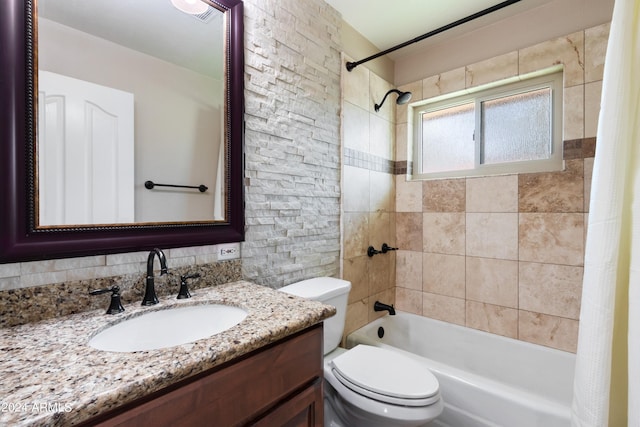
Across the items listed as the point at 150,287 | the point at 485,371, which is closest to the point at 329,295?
the point at 150,287

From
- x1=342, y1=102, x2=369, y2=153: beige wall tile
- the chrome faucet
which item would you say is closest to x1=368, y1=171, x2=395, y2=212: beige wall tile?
x1=342, y1=102, x2=369, y2=153: beige wall tile

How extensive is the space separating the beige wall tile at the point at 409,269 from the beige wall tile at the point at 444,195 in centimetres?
39

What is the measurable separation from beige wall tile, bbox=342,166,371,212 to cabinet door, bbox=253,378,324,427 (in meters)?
1.17

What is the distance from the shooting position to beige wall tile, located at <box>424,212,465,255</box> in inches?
83.2

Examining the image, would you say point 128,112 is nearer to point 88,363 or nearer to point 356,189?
point 88,363

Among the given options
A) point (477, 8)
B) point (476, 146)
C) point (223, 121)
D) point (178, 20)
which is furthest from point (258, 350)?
point (477, 8)

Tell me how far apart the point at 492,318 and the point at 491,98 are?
154 cm

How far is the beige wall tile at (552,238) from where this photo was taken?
5.57 feet

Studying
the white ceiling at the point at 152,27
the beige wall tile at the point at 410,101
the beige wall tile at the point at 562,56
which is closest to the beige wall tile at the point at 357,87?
the beige wall tile at the point at 410,101

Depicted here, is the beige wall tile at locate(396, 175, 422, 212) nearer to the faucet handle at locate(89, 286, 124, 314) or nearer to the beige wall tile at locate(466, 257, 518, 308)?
the beige wall tile at locate(466, 257, 518, 308)

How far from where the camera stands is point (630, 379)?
30.0 inches

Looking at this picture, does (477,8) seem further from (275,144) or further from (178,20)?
(178,20)

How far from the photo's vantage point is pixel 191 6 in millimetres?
1192

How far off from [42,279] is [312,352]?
0.83m
